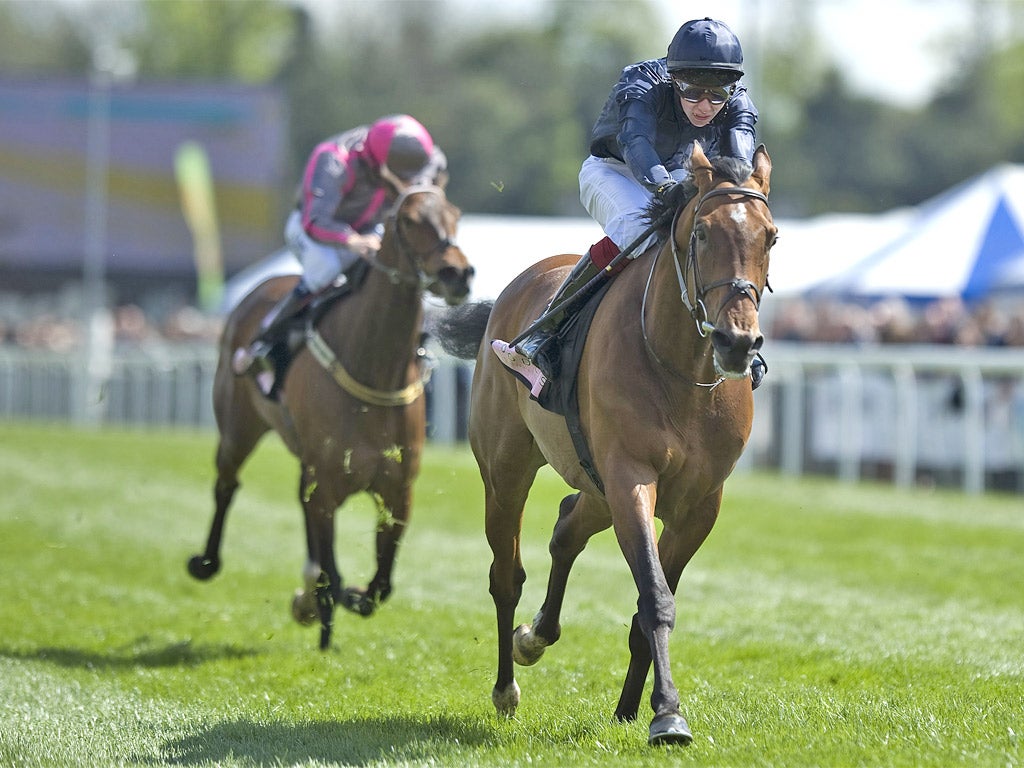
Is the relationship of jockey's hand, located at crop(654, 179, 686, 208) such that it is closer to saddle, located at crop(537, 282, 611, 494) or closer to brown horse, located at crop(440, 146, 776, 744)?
brown horse, located at crop(440, 146, 776, 744)

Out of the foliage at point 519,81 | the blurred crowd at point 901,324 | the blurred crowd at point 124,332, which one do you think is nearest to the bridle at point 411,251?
the blurred crowd at point 901,324

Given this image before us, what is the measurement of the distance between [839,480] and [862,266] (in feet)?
15.0

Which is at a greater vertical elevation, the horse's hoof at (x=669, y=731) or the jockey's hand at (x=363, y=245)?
the jockey's hand at (x=363, y=245)

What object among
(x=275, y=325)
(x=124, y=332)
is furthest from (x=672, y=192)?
(x=124, y=332)

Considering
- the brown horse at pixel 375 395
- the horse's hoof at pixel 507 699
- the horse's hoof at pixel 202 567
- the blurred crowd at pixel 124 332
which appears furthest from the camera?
the blurred crowd at pixel 124 332

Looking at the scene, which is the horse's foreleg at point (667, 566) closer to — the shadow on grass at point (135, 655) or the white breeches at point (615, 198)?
the white breeches at point (615, 198)

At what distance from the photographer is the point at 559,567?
21.2 feet

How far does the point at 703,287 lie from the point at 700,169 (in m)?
0.47

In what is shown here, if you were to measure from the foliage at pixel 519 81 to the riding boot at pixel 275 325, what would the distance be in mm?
36706

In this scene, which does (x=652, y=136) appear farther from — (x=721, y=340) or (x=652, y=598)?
(x=652, y=598)

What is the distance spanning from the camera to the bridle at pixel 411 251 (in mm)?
7777

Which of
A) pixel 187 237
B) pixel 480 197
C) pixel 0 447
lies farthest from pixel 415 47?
pixel 0 447

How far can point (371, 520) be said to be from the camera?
1397 cm

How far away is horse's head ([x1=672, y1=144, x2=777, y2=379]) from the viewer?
4777mm
